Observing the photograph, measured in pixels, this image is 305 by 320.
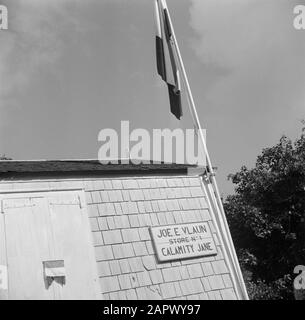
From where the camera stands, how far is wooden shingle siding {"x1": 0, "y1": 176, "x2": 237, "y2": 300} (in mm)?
5707

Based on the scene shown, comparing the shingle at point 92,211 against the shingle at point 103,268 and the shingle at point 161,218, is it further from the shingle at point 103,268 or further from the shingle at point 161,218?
the shingle at point 161,218

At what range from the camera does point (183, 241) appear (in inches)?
244

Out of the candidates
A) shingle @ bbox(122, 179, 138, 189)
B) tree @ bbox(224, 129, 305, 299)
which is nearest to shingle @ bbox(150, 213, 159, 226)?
shingle @ bbox(122, 179, 138, 189)

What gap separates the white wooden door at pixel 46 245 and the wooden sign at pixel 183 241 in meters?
0.86

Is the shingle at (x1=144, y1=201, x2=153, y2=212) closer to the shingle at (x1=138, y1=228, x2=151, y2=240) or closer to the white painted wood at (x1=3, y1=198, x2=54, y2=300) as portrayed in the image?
the shingle at (x1=138, y1=228, x2=151, y2=240)

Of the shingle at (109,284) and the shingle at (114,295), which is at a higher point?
the shingle at (109,284)

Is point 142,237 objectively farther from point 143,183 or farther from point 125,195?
point 143,183

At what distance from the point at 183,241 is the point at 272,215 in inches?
354

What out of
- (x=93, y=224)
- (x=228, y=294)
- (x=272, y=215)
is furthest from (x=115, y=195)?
(x=272, y=215)

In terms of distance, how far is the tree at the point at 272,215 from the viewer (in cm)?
1416

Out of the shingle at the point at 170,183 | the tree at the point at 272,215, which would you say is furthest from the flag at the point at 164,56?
the tree at the point at 272,215

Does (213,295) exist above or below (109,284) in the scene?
below

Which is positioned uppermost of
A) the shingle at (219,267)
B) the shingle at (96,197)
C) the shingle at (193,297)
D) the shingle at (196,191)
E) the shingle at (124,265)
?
the shingle at (196,191)
